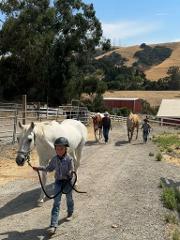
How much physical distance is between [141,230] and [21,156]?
99.6 inches

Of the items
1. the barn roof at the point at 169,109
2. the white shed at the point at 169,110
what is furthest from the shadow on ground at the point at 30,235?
the barn roof at the point at 169,109

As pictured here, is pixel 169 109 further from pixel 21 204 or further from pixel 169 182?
pixel 21 204

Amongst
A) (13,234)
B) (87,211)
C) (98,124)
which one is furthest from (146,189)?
(98,124)

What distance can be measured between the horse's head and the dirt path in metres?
1.07

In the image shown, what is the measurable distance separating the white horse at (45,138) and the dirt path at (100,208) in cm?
81

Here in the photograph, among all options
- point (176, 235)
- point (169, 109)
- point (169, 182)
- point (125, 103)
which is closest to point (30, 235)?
point (176, 235)

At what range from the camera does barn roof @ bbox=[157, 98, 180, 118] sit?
65375 millimetres

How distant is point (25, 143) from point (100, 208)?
195 cm

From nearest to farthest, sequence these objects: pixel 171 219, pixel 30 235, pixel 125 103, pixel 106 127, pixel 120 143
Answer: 1. pixel 30 235
2. pixel 171 219
3. pixel 106 127
4. pixel 120 143
5. pixel 125 103

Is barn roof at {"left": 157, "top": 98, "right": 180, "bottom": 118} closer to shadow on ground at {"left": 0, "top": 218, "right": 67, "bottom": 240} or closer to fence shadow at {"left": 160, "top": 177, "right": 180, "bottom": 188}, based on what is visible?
fence shadow at {"left": 160, "top": 177, "right": 180, "bottom": 188}

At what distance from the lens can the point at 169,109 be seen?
2682 inches

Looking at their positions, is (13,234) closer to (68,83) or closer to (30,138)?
(30,138)

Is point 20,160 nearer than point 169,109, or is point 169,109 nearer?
point 20,160

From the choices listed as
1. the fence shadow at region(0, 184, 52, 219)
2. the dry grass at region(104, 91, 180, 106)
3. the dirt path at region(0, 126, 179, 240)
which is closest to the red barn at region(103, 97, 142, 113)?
the dry grass at region(104, 91, 180, 106)
